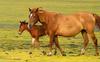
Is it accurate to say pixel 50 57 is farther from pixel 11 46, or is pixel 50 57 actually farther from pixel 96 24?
pixel 11 46

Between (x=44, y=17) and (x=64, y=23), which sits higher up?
(x=44, y=17)

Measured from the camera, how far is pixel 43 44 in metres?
22.1

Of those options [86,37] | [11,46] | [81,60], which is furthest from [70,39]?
[81,60]

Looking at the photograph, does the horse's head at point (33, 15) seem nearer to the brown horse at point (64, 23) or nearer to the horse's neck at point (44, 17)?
the brown horse at point (64, 23)

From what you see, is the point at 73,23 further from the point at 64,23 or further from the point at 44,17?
the point at 44,17

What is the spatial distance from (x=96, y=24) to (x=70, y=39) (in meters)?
7.04

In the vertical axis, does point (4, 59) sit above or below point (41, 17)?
below

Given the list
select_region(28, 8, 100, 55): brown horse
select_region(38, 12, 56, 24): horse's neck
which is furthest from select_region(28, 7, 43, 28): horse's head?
select_region(38, 12, 56, 24): horse's neck

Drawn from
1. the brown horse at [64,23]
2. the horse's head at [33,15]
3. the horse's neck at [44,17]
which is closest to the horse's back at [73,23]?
the brown horse at [64,23]

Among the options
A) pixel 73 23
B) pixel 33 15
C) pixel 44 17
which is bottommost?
pixel 73 23

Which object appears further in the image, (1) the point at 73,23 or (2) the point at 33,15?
(1) the point at 73,23

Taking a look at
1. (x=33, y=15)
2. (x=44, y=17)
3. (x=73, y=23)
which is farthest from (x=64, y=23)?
(x=33, y=15)

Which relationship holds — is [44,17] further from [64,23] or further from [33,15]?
[64,23]

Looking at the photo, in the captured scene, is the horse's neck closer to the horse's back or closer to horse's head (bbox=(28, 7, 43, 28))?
horse's head (bbox=(28, 7, 43, 28))
